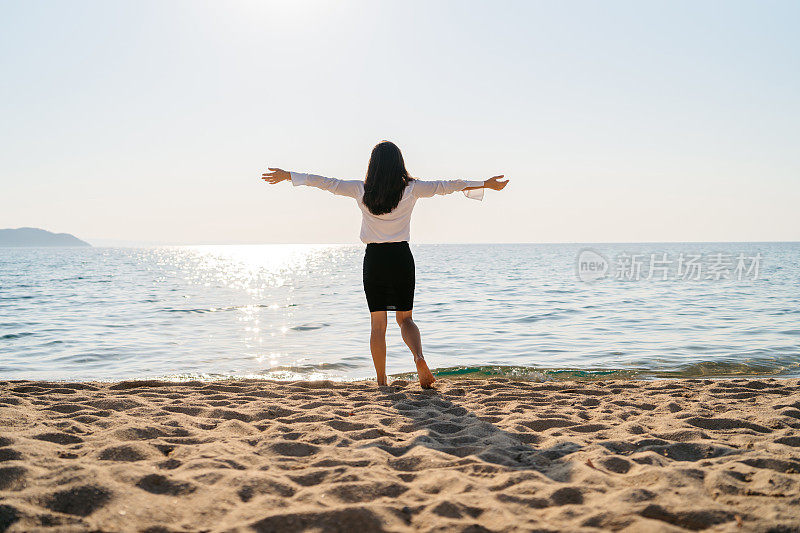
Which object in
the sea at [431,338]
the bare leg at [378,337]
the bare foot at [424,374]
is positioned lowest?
the sea at [431,338]

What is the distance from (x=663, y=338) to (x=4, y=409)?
29.3 feet

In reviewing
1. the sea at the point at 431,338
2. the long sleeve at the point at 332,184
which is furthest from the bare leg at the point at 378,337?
the sea at the point at 431,338

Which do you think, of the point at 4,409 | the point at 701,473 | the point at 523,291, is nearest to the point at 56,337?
the point at 4,409

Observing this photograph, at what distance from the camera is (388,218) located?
16.6 feet

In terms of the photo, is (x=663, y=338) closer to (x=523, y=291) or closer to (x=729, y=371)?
(x=729, y=371)

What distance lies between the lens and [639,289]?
1897 centimetres

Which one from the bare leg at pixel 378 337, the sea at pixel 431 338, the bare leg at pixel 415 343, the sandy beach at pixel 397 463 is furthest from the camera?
the sea at pixel 431 338

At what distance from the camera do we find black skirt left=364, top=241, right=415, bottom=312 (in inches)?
202

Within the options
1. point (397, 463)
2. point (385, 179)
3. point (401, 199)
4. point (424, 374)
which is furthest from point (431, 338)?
point (397, 463)

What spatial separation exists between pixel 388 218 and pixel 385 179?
Result: 366mm

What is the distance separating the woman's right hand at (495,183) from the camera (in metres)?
5.05

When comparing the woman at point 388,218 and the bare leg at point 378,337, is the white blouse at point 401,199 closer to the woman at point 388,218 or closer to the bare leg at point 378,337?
the woman at point 388,218

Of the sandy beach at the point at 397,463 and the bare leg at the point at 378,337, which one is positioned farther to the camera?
the bare leg at the point at 378,337

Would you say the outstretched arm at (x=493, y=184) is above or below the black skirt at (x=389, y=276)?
above
